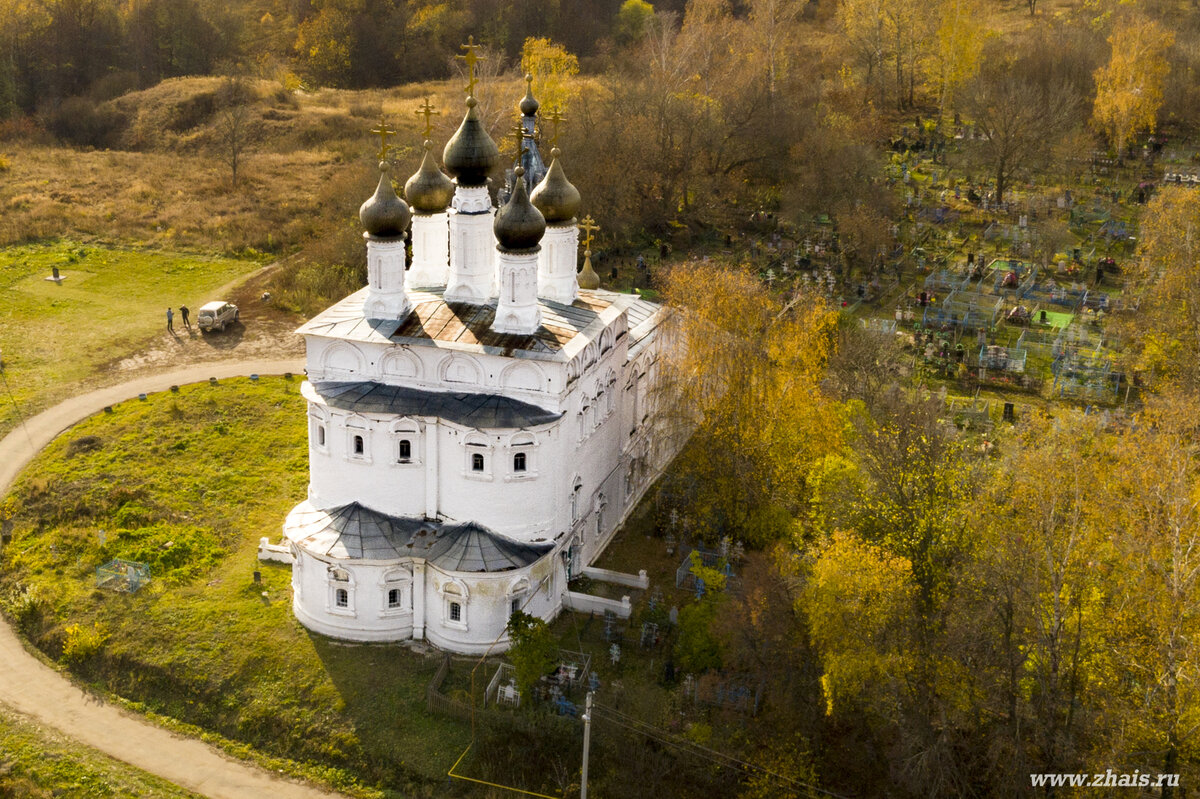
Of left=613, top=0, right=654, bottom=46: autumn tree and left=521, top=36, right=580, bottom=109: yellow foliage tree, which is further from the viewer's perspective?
left=613, top=0, right=654, bottom=46: autumn tree

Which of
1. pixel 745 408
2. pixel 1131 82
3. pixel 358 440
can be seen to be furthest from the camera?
pixel 1131 82

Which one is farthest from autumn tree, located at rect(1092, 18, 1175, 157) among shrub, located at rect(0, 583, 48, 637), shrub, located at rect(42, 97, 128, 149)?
shrub, located at rect(42, 97, 128, 149)

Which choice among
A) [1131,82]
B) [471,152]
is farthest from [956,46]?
[471,152]

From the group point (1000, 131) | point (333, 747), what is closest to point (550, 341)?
point (333, 747)

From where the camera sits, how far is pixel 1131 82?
58.3 m

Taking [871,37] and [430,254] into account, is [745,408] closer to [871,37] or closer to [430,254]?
[430,254]

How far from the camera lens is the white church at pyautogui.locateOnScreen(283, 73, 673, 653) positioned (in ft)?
79.0

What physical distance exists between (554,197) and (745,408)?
6494mm

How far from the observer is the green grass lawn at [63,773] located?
21234mm

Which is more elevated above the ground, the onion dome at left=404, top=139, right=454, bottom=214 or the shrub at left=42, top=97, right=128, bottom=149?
the onion dome at left=404, top=139, right=454, bottom=214

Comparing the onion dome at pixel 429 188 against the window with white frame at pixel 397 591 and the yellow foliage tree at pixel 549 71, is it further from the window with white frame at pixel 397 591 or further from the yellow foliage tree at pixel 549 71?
the yellow foliage tree at pixel 549 71

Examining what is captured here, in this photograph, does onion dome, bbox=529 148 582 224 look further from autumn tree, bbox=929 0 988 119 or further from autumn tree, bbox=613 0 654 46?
autumn tree, bbox=613 0 654 46

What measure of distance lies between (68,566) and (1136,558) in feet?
74.5

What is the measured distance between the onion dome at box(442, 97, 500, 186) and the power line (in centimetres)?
1162
